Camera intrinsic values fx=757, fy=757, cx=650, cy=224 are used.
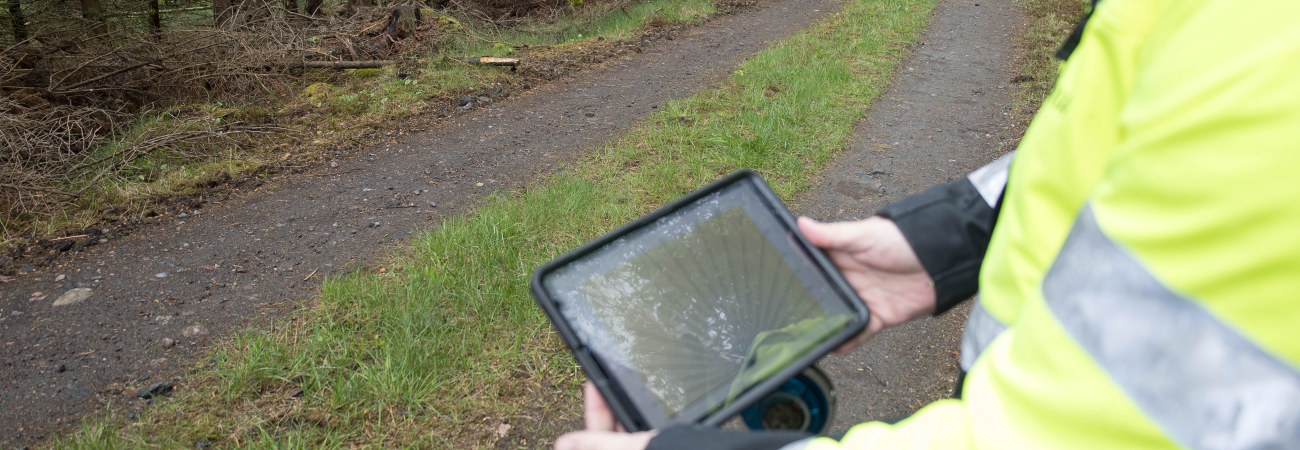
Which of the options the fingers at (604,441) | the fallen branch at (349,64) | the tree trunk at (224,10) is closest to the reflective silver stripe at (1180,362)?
the fingers at (604,441)

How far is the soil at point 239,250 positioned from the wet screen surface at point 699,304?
7.78ft

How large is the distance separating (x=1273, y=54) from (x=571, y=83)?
23.2ft

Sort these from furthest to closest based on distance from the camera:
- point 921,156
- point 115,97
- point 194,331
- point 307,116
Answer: point 115,97 → point 307,116 → point 921,156 → point 194,331

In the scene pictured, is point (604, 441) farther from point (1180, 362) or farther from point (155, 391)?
point (155, 391)

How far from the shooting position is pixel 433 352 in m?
2.93

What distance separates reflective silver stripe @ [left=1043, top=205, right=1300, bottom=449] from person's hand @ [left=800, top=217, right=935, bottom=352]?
76 centimetres

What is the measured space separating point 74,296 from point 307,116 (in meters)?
2.93

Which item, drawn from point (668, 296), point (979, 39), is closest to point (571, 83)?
point (979, 39)

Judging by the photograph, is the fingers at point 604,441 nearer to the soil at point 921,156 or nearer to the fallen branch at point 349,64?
the soil at point 921,156

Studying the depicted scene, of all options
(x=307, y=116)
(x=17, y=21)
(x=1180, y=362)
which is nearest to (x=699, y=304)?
(x=1180, y=362)

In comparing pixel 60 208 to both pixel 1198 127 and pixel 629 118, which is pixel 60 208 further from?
pixel 1198 127

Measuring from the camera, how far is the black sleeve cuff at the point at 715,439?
98 cm

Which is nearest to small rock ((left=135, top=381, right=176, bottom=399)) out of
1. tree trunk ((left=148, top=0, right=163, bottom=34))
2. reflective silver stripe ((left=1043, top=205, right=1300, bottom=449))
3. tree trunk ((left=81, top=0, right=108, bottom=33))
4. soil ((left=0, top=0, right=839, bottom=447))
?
soil ((left=0, top=0, right=839, bottom=447))

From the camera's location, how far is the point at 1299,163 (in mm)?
603
